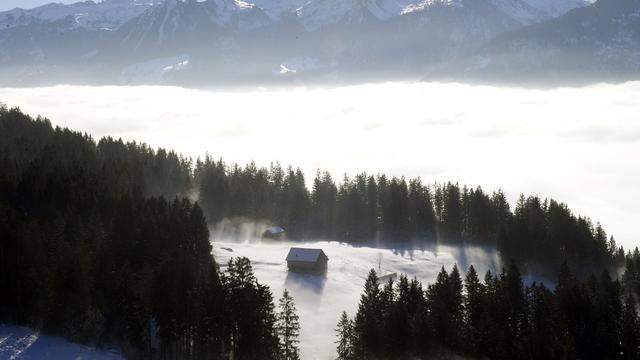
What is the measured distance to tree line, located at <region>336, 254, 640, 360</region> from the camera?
215 feet

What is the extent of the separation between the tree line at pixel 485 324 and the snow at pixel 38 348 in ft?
76.5

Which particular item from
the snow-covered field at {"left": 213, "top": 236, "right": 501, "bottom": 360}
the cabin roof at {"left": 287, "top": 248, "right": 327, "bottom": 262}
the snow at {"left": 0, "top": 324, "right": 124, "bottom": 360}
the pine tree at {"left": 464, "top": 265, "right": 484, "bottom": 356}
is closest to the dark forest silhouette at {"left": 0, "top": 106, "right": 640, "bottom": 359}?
the pine tree at {"left": 464, "top": 265, "right": 484, "bottom": 356}

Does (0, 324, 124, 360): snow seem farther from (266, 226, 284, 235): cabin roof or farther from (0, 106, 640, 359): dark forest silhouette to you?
(266, 226, 284, 235): cabin roof

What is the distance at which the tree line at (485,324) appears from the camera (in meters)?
65.6

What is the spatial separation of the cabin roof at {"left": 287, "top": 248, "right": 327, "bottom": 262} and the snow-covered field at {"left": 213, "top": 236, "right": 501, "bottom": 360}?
257 centimetres

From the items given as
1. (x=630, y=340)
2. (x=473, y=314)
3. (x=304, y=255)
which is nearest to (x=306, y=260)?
(x=304, y=255)

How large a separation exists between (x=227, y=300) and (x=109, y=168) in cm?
7143

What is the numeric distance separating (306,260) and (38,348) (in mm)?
56036

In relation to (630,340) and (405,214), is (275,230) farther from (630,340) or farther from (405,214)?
(630,340)

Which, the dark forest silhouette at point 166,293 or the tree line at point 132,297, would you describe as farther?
the dark forest silhouette at point 166,293

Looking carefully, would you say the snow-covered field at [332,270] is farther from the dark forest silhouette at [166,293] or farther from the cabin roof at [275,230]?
the dark forest silhouette at [166,293]

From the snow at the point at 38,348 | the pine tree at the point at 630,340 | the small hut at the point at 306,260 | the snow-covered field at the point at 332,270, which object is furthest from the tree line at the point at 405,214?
the snow at the point at 38,348

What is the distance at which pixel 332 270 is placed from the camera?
11600 cm

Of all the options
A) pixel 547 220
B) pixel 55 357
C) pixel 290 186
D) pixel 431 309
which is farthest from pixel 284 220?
pixel 55 357
